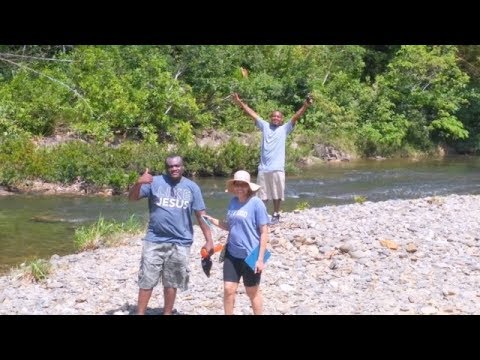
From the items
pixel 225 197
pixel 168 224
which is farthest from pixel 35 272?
pixel 225 197

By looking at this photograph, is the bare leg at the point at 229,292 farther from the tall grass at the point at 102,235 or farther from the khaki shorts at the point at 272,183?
the tall grass at the point at 102,235

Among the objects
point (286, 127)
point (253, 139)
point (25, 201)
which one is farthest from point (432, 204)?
point (253, 139)

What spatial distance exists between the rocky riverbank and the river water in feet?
7.46

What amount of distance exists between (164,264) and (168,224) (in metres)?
0.42

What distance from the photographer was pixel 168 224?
7.19m

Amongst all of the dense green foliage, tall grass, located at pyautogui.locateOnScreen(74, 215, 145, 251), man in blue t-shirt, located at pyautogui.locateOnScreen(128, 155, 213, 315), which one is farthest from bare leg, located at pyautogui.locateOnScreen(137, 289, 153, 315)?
the dense green foliage

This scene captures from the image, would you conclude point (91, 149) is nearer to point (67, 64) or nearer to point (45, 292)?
point (67, 64)

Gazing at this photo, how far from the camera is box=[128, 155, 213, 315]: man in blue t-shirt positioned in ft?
23.6

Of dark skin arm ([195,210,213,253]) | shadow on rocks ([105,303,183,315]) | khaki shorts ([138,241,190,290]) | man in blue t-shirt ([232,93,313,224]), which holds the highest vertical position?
man in blue t-shirt ([232,93,313,224])

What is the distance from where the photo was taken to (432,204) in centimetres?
1278

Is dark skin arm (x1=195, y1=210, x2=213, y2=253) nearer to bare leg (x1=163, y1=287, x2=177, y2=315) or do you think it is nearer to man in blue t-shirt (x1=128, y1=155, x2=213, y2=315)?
man in blue t-shirt (x1=128, y1=155, x2=213, y2=315)

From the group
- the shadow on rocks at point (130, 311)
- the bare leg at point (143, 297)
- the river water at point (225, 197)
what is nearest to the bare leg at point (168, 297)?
the bare leg at point (143, 297)

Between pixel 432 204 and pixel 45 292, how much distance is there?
22.6 feet

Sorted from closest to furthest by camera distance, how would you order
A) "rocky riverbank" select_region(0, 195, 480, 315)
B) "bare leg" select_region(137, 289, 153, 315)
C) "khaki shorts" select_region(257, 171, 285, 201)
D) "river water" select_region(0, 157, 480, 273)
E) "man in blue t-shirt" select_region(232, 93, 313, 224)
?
"bare leg" select_region(137, 289, 153, 315)
"rocky riverbank" select_region(0, 195, 480, 315)
"man in blue t-shirt" select_region(232, 93, 313, 224)
"khaki shorts" select_region(257, 171, 285, 201)
"river water" select_region(0, 157, 480, 273)
